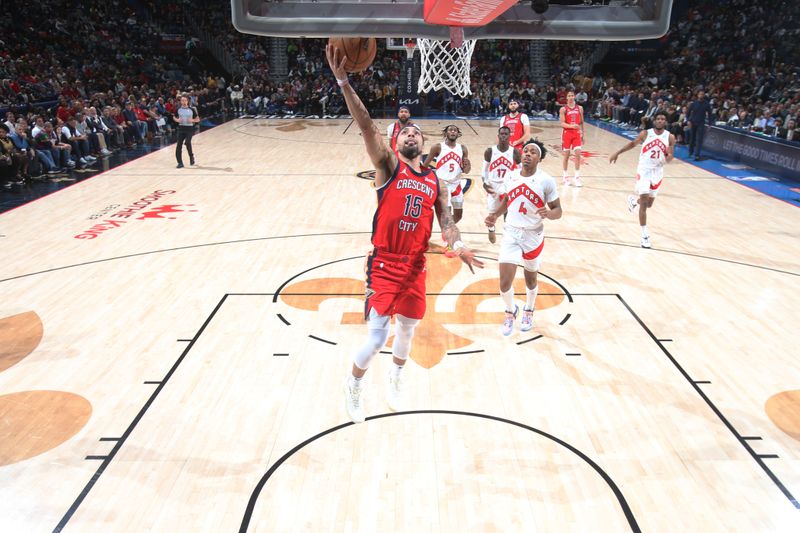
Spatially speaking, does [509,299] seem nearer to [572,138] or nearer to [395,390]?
[395,390]

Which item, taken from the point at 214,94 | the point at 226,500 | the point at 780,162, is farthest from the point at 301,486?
the point at 214,94

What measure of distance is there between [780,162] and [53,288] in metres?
13.9

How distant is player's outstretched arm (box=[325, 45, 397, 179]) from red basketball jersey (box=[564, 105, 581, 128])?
29.3 ft

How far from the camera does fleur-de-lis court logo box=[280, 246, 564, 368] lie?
5.84m

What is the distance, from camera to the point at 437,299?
6.84 metres

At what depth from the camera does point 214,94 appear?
2530 centimetres

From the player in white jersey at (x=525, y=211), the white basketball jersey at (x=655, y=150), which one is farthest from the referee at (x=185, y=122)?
the player in white jersey at (x=525, y=211)

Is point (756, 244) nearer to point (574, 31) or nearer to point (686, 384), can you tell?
point (686, 384)

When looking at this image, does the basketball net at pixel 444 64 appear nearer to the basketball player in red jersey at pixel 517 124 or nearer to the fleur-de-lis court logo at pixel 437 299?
the basketball player in red jersey at pixel 517 124

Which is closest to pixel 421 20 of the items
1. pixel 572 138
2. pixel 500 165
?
pixel 500 165

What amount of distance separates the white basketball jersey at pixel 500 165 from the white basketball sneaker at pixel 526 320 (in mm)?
2570

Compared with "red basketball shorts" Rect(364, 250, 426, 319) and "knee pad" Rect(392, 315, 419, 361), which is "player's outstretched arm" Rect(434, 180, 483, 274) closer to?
"red basketball shorts" Rect(364, 250, 426, 319)

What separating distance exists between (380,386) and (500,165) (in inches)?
164

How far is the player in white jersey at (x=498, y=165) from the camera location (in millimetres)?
8023
